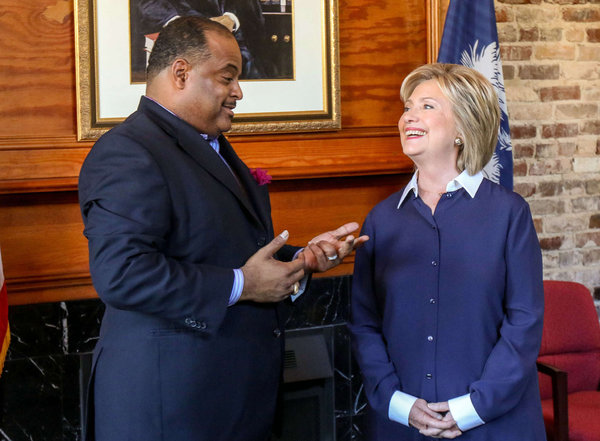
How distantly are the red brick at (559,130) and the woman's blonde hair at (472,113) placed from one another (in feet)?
5.21

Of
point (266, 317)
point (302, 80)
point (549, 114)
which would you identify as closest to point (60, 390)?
point (266, 317)

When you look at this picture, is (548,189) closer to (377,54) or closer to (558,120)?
(558,120)

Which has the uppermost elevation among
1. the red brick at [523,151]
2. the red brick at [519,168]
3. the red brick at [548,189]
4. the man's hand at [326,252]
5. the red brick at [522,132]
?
the red brick at [522,132]

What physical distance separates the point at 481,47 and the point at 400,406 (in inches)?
69.2

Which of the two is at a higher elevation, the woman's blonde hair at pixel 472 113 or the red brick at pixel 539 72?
the red brick at pixel 539 72

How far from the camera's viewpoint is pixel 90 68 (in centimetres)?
269

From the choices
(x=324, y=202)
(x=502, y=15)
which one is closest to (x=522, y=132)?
(x=502, y=15)

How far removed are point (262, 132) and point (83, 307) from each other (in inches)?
40.3

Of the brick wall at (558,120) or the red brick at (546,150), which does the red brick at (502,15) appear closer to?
the brick wall at (558,120)

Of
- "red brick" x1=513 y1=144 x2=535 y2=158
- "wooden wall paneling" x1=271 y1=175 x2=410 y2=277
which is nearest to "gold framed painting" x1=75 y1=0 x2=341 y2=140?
"wooden wall paneling" x1=271 y1=175 x2=410 y2=277

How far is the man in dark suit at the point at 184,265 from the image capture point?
1648 mm

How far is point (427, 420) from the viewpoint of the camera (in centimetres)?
202

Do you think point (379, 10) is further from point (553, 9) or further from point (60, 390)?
point (60, 390)

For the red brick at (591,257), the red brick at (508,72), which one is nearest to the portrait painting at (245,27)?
the red brick at (508,72)
